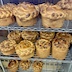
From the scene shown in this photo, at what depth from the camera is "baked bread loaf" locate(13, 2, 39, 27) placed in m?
1.06

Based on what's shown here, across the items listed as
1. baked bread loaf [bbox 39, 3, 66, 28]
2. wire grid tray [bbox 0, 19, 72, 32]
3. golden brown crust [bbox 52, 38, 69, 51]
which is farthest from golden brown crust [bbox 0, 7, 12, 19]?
golden brown crust [bbox 52, 38, 69, 51]

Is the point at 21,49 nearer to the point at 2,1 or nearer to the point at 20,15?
the point at 20,15

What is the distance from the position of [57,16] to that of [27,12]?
23 cm

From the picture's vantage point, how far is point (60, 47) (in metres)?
1.25

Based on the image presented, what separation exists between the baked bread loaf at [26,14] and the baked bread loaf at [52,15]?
0.21 feet

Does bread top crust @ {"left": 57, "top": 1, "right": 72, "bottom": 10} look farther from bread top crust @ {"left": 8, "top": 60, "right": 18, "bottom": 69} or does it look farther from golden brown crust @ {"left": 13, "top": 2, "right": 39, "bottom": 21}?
bread top crust @ {"left": 8, "top": 60, "right": 18, "bottom": 69}

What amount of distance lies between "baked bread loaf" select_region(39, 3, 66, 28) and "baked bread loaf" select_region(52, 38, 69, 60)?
0.68 feet

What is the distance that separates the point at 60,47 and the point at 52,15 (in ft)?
1.17

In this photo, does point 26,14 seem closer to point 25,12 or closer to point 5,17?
point 25,12

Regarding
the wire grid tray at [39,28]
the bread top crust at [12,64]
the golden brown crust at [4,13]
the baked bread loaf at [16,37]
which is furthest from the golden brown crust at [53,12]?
the bread top crust at [12,64]

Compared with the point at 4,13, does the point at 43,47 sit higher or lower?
lower

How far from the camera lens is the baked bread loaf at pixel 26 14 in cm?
106

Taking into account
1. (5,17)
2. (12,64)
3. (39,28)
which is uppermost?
(5,17)

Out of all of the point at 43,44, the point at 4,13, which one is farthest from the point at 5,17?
the point at 43,44
